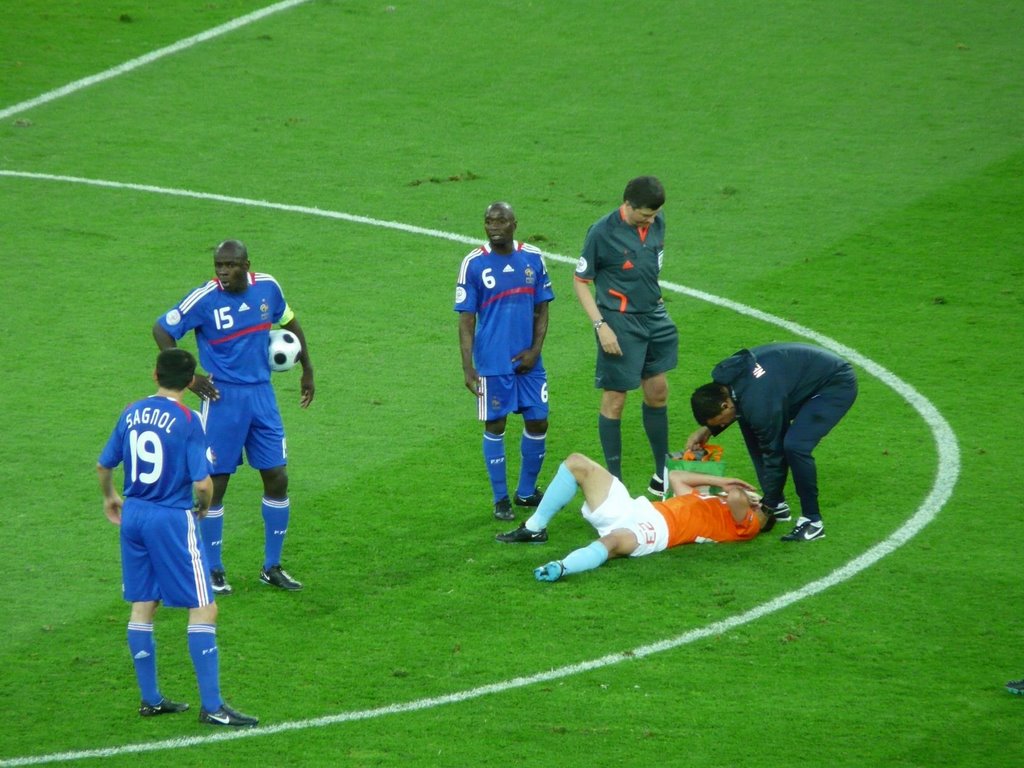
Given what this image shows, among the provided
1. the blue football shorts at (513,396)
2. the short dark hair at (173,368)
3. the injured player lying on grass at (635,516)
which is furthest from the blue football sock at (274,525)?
the short dark hair at (173,368)

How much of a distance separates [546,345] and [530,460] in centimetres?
329

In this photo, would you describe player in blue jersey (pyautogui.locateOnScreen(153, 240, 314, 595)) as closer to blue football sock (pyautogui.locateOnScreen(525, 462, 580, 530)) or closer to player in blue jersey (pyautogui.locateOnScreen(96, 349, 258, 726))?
player in blue jersey (pyautogui.locateOnScreen(96, 349, 258, 726))

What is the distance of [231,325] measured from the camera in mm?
8891

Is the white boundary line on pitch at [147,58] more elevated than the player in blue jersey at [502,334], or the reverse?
the white boundary line on pitch at [147,58]

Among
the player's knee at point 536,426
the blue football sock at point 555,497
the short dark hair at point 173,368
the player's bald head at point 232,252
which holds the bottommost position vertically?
the blue football sock at point 555,497

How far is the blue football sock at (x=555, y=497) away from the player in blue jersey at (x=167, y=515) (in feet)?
8.84

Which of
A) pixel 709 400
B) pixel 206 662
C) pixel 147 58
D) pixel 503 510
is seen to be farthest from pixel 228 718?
pixel 147 58

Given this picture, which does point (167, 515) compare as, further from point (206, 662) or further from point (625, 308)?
point (625, 308)

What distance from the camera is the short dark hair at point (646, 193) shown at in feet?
32.5

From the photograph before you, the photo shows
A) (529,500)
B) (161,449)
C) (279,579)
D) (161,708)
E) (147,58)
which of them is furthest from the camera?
(147,58)

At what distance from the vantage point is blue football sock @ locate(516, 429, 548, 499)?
10227 mm

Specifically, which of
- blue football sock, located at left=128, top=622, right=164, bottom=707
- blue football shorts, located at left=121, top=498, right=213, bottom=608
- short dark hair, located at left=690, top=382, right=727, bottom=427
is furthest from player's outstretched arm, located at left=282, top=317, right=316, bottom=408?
short dark hair, located at left=690, top=382, right=727, bottom=427

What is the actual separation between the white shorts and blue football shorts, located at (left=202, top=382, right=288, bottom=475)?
2.00m

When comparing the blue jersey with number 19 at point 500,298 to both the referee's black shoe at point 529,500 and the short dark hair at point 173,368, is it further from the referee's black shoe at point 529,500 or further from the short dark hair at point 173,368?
the short dark hair at point 173,368
